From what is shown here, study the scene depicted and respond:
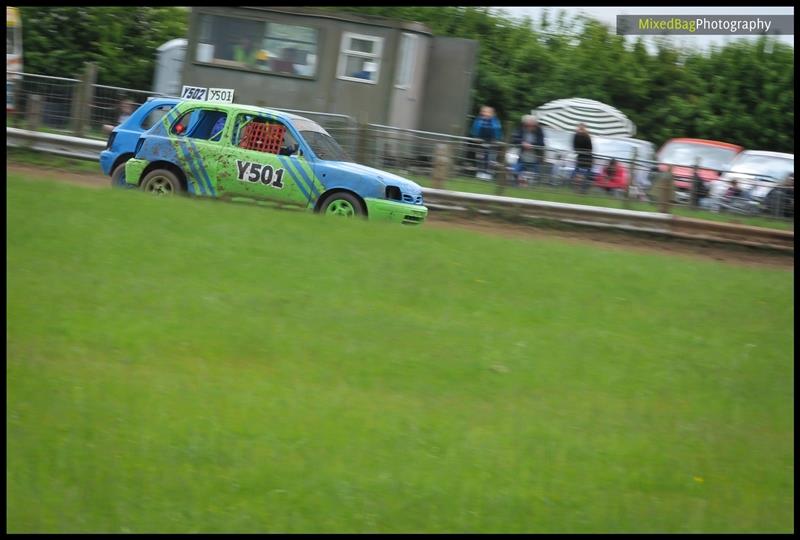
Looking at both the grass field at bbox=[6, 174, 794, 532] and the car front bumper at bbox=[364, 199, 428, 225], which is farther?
the car front bumper at bbox=[364, 199, 428, 225]

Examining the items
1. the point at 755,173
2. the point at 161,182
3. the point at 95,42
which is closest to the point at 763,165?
the point at 755,173

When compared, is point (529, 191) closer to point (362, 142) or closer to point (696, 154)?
point (362, 142)

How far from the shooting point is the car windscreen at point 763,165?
20.0 metres

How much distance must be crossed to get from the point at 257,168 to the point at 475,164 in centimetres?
461

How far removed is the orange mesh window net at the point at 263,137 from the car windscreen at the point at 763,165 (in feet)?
34.5

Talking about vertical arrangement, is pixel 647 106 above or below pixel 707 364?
above

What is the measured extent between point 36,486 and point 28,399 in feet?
3.12

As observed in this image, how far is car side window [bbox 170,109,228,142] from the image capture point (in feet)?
43.8

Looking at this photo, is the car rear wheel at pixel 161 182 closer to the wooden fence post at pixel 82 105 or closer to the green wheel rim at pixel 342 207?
the green wheel rim at pixel 342 207

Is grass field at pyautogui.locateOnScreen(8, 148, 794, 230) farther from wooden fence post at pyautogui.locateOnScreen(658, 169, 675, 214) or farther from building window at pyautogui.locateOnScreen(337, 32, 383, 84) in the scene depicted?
building window at pyautogui.locateOnScreen(337, 32, 383, 84)

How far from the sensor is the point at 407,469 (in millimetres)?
6352

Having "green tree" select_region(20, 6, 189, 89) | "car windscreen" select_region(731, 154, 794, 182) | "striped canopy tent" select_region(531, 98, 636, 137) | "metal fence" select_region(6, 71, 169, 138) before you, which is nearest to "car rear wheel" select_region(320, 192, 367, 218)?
"metal fence" select_region(6, 71, 169, 138)

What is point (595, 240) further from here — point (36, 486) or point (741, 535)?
point (36, 486)

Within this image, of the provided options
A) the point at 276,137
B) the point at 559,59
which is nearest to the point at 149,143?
the point at 276,137
